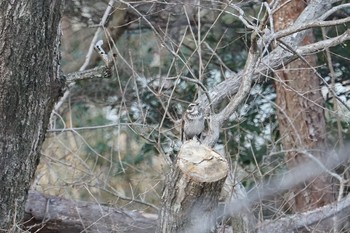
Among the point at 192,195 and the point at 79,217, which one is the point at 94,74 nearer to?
the point at 192,195

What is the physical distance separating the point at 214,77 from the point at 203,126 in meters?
3.11

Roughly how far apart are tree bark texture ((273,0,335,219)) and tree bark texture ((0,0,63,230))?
11.1 ft

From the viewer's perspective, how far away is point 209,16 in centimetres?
802

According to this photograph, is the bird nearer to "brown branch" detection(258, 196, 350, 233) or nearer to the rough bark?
"brown branch" detection(258, 196, 350, 233)

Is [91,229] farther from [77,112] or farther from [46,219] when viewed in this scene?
[77,112]

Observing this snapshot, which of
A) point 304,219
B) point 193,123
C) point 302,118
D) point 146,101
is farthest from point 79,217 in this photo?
point 302,118

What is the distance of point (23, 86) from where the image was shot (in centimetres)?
394

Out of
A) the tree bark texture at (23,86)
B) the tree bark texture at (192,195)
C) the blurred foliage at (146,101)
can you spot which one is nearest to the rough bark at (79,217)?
the blurred foliage at (146,101)

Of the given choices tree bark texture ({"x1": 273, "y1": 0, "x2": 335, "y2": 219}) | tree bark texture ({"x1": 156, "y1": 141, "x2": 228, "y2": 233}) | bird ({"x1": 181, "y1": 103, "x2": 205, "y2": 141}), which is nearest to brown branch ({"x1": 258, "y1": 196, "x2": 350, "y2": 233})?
tree bark texture ({"x1": 273, "y1": 0, "x2": 335, "y2": 219})

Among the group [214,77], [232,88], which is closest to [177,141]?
[232,88]

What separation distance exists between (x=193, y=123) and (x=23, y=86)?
42.7 inches

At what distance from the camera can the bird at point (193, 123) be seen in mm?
4586

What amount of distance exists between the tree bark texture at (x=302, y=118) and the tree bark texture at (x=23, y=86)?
133 inches

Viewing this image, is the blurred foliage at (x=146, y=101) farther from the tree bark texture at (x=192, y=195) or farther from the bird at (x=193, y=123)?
the tree bark texture at (x=192, y=195)
